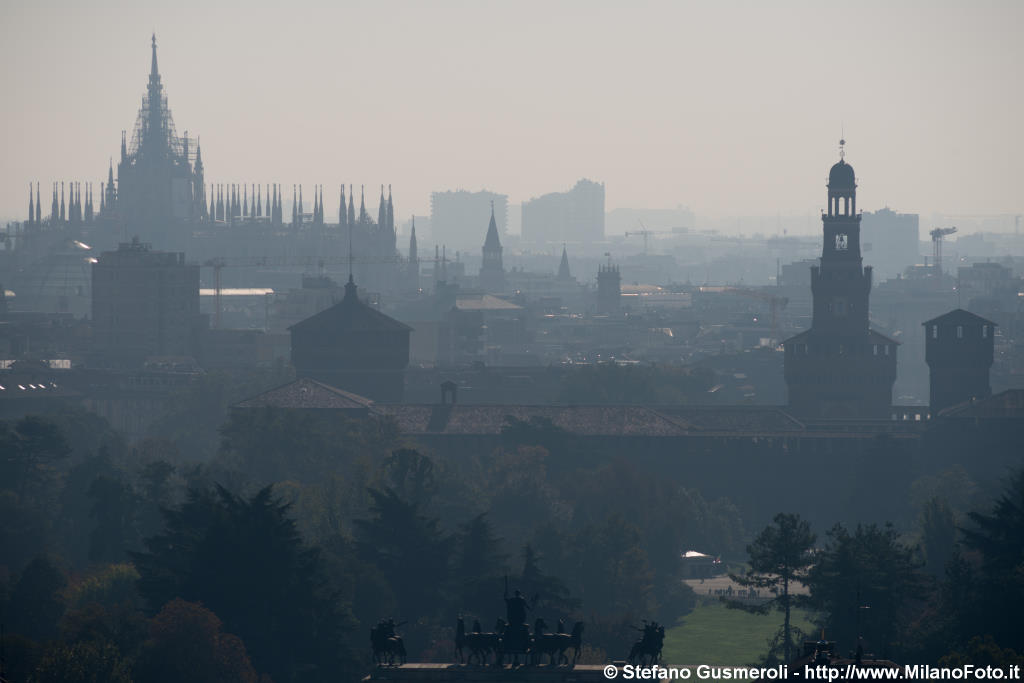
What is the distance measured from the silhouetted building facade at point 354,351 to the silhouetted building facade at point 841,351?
2013 centimetres

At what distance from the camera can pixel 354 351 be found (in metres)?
149

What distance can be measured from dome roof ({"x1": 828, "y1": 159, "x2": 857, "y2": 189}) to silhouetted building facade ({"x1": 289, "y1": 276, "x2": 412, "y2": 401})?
2289 cm

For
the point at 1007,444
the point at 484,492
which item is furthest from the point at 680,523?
the point at 1007,444

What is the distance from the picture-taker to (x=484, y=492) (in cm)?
11219

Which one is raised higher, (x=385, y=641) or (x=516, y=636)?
(x=516, y=636)

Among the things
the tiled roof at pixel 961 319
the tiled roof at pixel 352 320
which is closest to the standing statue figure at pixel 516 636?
the tiled roof at pixel 961 319

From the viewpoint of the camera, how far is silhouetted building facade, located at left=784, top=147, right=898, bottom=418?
14538cm

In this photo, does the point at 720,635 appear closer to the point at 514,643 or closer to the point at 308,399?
the point at 514,643

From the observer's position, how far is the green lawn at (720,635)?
90.1m

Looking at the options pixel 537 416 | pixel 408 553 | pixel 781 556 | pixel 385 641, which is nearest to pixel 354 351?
pixel 537 416

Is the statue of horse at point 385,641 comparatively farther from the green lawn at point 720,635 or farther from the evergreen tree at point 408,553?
the green lawn at point 720,635

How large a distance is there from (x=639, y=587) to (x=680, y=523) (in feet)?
50.7

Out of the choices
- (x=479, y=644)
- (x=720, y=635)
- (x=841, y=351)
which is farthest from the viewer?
(x=841, y=351)

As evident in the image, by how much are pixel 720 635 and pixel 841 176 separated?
5636 centimetres
